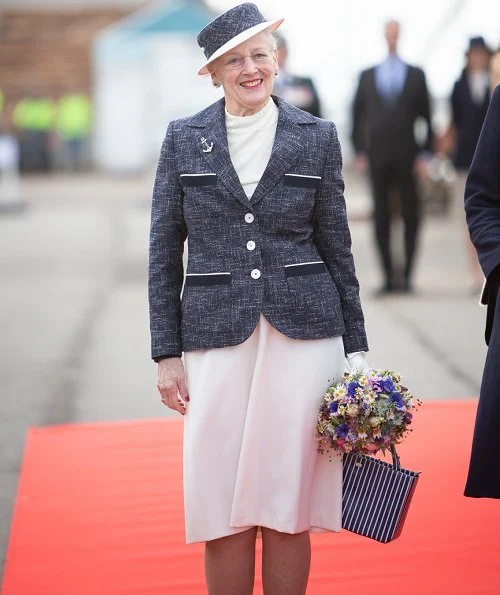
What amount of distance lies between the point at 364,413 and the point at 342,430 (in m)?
0.07

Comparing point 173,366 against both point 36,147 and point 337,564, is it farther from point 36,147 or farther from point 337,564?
point 36,147

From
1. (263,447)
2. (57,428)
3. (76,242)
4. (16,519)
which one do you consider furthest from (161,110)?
(263,447)

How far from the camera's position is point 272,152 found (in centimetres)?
299

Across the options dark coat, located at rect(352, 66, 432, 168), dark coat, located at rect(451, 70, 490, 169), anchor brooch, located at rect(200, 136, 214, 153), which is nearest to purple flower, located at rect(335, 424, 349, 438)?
anchor brooch, located at rect(200, 136, 214, 153)

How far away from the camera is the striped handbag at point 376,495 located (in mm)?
2930

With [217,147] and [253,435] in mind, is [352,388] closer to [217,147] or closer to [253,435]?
[253,435]

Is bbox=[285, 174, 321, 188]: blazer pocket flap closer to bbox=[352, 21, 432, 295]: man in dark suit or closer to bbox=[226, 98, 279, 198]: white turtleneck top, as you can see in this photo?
bbox=[226, 98, 279, 198]: white turtleneck top

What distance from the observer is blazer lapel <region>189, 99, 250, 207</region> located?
2959 mm

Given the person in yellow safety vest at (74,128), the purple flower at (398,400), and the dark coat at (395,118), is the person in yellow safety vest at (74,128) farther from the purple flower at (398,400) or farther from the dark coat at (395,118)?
the purple flower at (398,400)

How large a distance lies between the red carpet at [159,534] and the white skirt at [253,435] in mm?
696

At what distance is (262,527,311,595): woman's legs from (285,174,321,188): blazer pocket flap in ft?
2.99

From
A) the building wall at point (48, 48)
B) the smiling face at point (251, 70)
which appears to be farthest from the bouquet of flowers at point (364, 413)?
the building wall at point (48, 48)

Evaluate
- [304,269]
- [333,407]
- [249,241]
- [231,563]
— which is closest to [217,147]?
[249,241]

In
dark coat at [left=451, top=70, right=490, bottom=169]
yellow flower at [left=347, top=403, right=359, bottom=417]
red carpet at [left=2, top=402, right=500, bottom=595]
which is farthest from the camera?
dark coat at [left=451, top=70, right=490, bottom=169]
